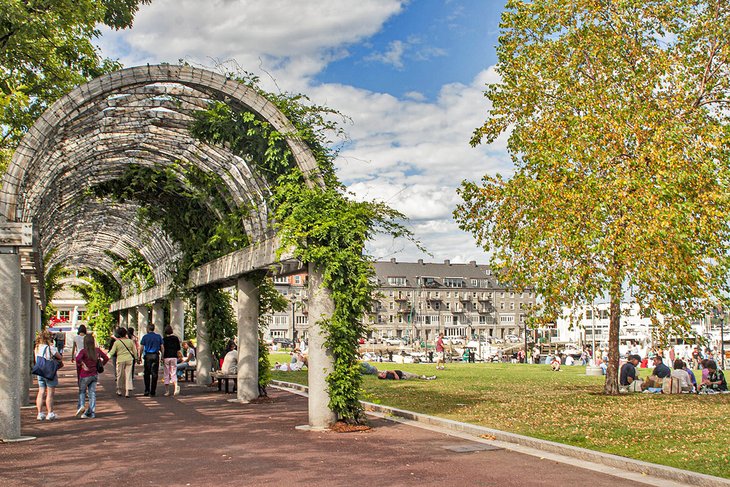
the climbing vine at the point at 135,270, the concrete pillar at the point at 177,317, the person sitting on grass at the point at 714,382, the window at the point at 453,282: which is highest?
the window at the point at 453,282

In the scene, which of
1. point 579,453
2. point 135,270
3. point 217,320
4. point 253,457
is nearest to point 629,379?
point 217,320

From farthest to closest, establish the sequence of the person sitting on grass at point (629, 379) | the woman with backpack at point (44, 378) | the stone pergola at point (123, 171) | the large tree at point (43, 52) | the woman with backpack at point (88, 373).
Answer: the person sitting on grass at point (629, 379), the large tree at point (43, 52), the woman with backpack at point (88, 373), the woman with backpack at point (44, 378), the stone pergola at point (123, 171)

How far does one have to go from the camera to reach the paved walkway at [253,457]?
877 centimetres

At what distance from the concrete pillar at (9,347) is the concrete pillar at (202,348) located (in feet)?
36.0

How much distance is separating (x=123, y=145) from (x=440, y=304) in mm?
132481

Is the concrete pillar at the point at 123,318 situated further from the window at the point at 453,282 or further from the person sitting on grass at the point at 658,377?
the window at the point at 453,282

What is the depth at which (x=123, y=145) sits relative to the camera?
57.1ft

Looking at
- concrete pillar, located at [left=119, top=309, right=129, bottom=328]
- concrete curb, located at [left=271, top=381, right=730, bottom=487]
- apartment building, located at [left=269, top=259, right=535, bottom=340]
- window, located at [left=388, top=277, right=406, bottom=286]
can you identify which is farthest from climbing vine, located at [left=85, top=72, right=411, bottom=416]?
window, located at [left=388, top=277, right=406, bottom=286]

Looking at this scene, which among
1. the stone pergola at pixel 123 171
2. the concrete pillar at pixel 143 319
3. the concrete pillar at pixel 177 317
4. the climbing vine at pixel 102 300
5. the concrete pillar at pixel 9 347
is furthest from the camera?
the climbing vine at pixel 102 300

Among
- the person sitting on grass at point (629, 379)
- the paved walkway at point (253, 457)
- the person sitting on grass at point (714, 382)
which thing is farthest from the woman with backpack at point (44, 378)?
the person sitting on grass at point (714, 382)

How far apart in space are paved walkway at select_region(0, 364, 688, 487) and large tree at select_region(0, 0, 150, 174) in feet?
26.3

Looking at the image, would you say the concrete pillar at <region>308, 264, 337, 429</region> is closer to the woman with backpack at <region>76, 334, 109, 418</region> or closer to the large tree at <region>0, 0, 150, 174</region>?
the woman with backpack at <region>76, 334, 109, 418</region>

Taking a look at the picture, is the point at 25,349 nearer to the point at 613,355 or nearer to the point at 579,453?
the point at 579,453

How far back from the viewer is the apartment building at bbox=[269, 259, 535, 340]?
142 metres
